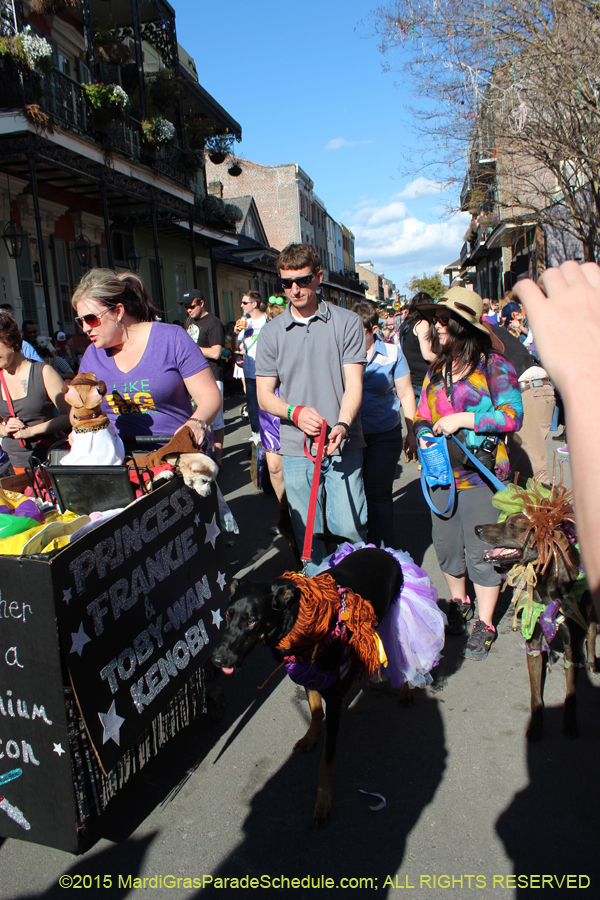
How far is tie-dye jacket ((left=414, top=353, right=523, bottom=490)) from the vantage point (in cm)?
323

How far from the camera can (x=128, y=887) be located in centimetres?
208

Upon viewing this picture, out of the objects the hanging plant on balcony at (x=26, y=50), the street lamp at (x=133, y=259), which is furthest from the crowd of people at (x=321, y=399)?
the street lamp at (x=133, y=259)

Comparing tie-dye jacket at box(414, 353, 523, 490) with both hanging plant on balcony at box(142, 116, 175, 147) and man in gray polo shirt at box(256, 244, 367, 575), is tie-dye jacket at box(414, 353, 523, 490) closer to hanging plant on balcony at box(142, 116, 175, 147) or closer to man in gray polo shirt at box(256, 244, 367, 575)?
man in gray polo shirt at box(256, 244, 367, 575)

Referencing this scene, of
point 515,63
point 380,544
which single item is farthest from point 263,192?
point 380,544

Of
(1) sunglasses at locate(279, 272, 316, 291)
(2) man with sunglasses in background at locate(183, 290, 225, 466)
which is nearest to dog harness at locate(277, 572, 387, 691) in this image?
(1) sunglasses at locate(279, 272, 316, 291)

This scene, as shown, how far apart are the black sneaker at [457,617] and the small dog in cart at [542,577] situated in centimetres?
90

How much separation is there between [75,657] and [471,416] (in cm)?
230

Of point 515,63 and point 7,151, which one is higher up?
point 515,63

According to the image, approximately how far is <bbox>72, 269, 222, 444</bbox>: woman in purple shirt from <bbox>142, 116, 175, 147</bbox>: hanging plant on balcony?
545 inches

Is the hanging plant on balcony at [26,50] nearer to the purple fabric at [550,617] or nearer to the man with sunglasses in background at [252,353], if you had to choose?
the man with sunglasses in background at [252,353]

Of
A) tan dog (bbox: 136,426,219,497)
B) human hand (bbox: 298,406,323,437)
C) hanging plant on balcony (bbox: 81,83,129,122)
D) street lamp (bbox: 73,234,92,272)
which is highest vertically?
hanging plant on balcony (bbox: 81,83,129,122)

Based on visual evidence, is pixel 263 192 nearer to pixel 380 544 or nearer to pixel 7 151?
pixel 7 151

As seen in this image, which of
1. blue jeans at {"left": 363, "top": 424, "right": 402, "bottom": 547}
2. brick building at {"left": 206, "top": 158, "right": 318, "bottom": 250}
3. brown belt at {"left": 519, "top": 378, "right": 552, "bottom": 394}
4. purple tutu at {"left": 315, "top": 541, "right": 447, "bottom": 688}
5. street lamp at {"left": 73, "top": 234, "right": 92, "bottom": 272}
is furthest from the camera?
brick building at {"left": 206, "top": 158, "right": 318, "bottom": 250}

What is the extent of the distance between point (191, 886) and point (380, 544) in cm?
245
